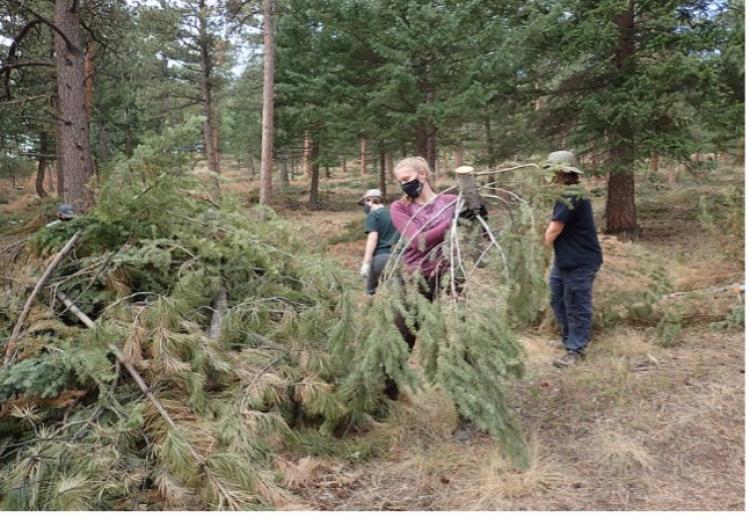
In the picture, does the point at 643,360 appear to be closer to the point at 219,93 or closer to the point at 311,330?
the point at 311,330

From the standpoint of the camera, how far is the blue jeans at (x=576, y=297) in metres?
4.49

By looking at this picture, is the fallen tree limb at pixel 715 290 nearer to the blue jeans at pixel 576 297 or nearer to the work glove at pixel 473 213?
the blue jeans at pixel 576 297

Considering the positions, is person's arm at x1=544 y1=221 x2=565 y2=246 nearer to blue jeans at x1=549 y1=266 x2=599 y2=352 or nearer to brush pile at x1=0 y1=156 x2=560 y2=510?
blue jeans at x1=549 y1=266 x2=599 y2=352

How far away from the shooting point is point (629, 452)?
3203 mm

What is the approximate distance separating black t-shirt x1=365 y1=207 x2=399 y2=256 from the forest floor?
15.7 inches

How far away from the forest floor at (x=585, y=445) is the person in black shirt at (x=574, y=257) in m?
0.23

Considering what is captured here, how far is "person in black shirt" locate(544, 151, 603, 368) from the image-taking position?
426cm

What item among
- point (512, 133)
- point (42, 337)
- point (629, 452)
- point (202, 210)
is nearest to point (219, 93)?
point (512, 133)

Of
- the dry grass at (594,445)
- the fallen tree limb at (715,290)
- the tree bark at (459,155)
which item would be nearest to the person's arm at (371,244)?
the dry grass at (594,445)

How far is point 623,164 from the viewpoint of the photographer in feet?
32.8

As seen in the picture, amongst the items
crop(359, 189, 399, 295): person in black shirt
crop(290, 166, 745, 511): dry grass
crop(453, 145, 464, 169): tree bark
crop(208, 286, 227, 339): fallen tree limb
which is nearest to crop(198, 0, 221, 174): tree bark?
crop(453, 145, 464, 169): tree bark

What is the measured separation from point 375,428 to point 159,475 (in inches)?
57.1

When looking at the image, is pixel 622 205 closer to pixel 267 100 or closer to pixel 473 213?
pixel 473 213

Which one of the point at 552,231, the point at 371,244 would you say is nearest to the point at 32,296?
the point at 371,244
